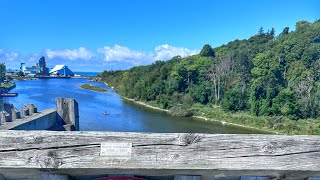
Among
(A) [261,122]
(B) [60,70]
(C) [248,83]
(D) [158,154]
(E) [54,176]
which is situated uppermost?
(B) [60,70]

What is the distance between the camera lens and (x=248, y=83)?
44531mm

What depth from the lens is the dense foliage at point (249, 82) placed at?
35.2 metres

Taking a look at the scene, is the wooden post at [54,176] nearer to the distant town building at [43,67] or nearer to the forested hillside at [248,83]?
the forested hillside at [248,83]

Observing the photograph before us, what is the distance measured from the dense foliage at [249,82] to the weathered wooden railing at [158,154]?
112ft

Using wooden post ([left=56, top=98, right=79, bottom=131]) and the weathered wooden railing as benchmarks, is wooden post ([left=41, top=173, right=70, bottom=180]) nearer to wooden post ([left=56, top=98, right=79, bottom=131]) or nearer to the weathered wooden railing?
the weathered wooden railing

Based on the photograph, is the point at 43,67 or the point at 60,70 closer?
the point at 43,67

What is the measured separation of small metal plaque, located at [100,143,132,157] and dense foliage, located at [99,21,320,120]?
34.5 meters

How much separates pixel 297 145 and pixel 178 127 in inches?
1118

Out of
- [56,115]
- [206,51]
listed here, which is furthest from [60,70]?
[56,115]

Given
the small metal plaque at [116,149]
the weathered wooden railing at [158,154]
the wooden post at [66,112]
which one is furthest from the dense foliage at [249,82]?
the small metal plaque at [116,149]

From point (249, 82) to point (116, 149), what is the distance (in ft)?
149

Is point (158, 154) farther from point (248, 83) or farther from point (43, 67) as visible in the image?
point (43, 67)

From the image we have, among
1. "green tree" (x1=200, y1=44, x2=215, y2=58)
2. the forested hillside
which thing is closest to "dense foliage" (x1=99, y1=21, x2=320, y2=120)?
the forested hillside

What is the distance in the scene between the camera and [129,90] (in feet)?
176
